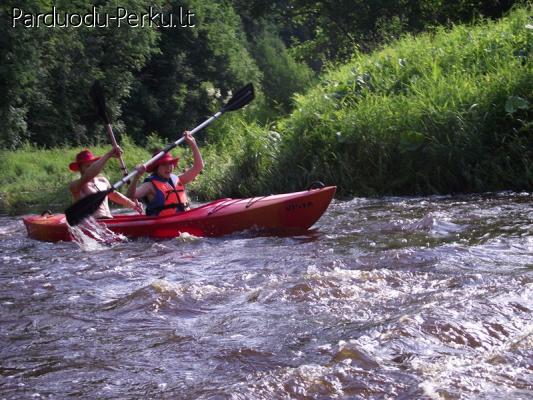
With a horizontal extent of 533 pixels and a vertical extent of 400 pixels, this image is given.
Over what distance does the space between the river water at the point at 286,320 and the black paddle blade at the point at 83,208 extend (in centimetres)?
63

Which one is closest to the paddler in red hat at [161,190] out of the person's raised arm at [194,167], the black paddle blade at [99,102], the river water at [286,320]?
the person's raised arm at [194,167]

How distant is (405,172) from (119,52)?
15.8 meters

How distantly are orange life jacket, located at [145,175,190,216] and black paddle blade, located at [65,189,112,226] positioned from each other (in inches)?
18.4

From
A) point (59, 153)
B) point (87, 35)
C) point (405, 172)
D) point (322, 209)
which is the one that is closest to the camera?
point (322, 209)

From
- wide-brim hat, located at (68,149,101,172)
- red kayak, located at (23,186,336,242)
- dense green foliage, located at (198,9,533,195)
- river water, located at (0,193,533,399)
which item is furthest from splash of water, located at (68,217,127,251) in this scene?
dense green foliage, located at (198,9,533,195)

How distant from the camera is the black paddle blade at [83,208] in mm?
7648

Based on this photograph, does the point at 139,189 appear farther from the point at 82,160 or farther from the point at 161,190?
the point at 82,160

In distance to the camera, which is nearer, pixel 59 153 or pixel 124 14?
pixel 59 153

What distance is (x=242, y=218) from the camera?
303 inches

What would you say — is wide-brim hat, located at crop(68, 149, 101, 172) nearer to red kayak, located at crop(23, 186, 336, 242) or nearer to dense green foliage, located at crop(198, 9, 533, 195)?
red kayak, located at crop(23, 186, 336, 242)

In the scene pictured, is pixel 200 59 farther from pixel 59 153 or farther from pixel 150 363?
pixel 150 363

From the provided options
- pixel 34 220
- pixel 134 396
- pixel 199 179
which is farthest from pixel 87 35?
pixel 134 396

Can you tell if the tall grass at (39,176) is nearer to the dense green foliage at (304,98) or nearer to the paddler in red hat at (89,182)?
the dense green foliage at (304,98)

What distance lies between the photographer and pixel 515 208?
7.74 meters
